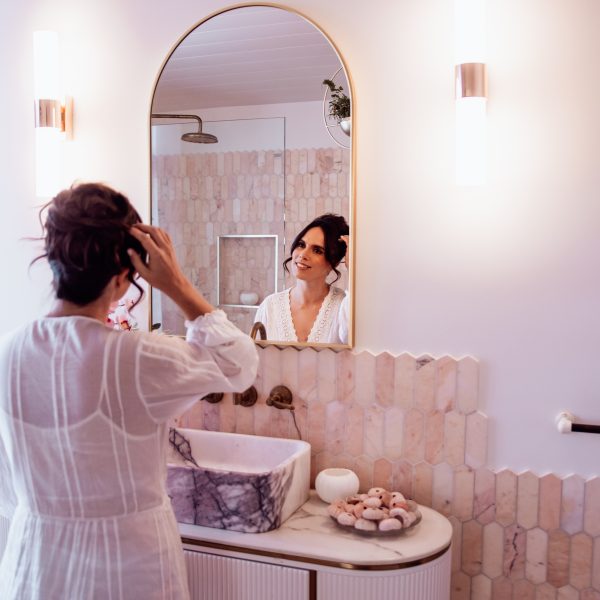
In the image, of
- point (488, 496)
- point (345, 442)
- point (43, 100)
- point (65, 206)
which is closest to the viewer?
point (65, 206)

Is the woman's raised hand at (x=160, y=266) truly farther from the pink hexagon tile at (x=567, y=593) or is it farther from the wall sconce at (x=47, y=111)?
the pink hexagon tile at (x=567, y=593)

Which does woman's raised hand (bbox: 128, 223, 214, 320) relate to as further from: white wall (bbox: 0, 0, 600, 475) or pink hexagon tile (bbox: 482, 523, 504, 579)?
pink hexagon tile (bbox: 482, 523, 504, 579)

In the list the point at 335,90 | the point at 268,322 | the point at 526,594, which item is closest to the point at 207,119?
the point at 335,90

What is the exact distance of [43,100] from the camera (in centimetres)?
194

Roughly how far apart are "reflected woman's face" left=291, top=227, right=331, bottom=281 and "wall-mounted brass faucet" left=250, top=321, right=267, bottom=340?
0.17 meters

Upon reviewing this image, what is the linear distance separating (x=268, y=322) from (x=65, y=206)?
0.85m

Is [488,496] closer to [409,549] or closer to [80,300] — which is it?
[409,549]

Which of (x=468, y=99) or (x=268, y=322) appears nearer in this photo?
(x=468, y=99)

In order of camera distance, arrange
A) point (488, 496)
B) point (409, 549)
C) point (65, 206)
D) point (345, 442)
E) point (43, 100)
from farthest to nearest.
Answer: point (43, 100)
point (345, 442)
point (488, 496)
point (409, 549)
point (65, 206)

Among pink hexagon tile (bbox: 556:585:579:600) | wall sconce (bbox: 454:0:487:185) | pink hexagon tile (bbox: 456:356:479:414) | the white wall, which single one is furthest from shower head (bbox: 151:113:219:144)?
pink hexagon tile (bbox: 556:585:579:600)

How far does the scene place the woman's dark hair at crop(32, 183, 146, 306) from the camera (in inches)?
42.2

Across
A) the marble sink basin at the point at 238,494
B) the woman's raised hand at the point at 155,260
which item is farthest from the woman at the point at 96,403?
the marble sink basin at the point at 238,494

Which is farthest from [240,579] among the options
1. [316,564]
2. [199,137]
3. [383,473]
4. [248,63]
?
[248,63]

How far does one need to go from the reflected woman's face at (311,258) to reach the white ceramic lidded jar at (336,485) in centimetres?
50
